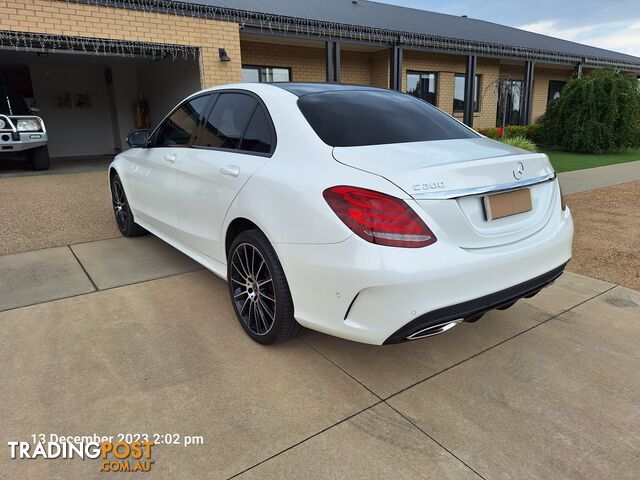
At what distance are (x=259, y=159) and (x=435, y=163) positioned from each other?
42.6 inches

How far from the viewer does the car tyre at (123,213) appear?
5262 mm

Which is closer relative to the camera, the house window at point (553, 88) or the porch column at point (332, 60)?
the porch column at point (332, 60)

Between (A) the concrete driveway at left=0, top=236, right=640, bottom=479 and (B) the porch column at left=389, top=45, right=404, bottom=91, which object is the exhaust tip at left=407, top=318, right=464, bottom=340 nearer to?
(A) the concrete driveway at left=0, top=236, right=640, bottom=479

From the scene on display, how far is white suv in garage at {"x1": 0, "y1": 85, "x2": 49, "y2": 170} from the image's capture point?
31.6 feet

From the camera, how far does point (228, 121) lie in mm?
3395

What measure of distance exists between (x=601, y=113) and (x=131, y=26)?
13.1 metres

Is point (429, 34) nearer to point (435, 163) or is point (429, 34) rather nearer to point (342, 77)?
point (342, 77)

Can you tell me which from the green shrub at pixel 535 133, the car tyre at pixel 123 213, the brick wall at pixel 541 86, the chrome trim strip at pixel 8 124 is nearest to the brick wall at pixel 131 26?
the chrome trim strip at pixel 8 124

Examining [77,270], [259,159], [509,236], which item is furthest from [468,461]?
[77,270]

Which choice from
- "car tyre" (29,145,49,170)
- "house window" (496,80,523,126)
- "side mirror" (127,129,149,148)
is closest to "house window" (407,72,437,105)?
"house window" (496,80,523,126)

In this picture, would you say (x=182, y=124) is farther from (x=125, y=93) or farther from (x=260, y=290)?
(x=125, y=93)

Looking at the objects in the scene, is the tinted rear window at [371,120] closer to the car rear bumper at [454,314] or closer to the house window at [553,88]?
the car rear bumper at [454,314]

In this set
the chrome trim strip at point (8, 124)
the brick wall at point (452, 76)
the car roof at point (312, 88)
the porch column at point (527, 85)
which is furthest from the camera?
the porch column at point (527, 85)

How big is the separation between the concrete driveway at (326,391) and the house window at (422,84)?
45.7 feet
